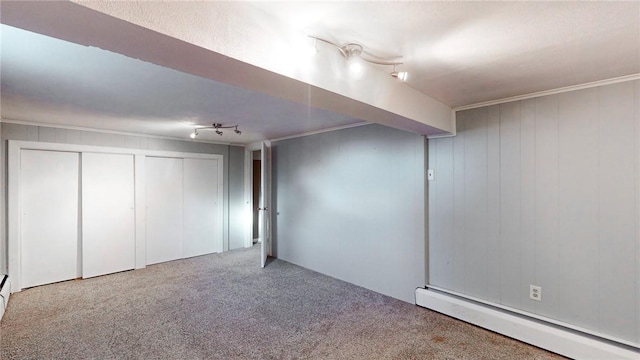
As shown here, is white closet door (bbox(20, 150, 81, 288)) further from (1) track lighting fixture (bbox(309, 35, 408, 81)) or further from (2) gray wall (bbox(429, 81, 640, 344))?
(2) gray wall (bbox(429, 81, 640, 344))

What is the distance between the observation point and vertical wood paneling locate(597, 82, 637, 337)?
6.70 feet

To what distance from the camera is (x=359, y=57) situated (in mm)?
1692

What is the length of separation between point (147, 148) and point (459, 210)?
4.64 metres

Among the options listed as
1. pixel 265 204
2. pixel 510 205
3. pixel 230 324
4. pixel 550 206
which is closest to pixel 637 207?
pixel 550 206

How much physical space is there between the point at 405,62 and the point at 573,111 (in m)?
1.54

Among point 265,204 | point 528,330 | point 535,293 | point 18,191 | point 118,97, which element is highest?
point 118,97

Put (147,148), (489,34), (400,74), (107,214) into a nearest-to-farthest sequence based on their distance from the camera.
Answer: (489,34) → (400,74) → (107,214) → (147,148)

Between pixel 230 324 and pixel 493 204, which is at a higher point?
pixel 493 204

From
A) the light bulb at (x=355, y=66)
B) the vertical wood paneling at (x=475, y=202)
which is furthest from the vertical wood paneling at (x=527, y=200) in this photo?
the light bulb at (x=355, y=66)

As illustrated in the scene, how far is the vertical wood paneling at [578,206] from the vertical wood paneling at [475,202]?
0.56 meters

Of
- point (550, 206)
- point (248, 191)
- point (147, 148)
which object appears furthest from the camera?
point (248, 191)

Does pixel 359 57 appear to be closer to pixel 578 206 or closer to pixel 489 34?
pixel 489 34

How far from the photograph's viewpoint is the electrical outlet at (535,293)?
7.96ft

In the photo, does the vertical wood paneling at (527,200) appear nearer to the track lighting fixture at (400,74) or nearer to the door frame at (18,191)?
the track lighting fixture at (400,74)
